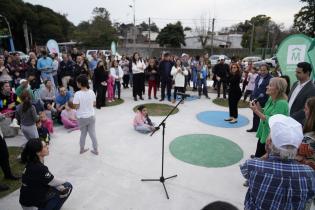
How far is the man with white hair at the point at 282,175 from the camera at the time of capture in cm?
166

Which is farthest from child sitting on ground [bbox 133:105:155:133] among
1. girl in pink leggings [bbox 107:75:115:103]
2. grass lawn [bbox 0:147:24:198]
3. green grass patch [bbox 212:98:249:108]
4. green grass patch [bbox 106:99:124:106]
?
green grass patch [bbox 212:98:249:108]

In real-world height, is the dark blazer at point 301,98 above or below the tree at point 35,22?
below

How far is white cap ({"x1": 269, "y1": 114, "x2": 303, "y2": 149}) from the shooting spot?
64.9 inches

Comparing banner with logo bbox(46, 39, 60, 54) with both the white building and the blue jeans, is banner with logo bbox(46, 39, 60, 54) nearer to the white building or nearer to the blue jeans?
the blue jeans

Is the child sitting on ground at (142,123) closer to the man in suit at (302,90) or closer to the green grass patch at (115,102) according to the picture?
the green grass patch at (115,102)

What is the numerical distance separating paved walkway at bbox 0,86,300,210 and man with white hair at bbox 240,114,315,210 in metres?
1.91

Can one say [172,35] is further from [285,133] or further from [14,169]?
[285,133]

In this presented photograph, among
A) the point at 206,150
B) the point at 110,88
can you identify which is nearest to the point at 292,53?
the point at 206,150

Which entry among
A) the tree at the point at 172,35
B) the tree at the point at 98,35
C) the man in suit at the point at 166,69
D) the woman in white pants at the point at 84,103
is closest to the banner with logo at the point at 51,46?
the man in suit at the point at 166,69

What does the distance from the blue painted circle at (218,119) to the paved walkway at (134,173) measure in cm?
33

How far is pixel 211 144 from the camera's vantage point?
5648 millimetres

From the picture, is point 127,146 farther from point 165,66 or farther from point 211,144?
point 165,66

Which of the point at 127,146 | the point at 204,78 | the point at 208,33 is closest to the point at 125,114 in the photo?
the point at 127,146

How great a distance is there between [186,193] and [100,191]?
1334mm
